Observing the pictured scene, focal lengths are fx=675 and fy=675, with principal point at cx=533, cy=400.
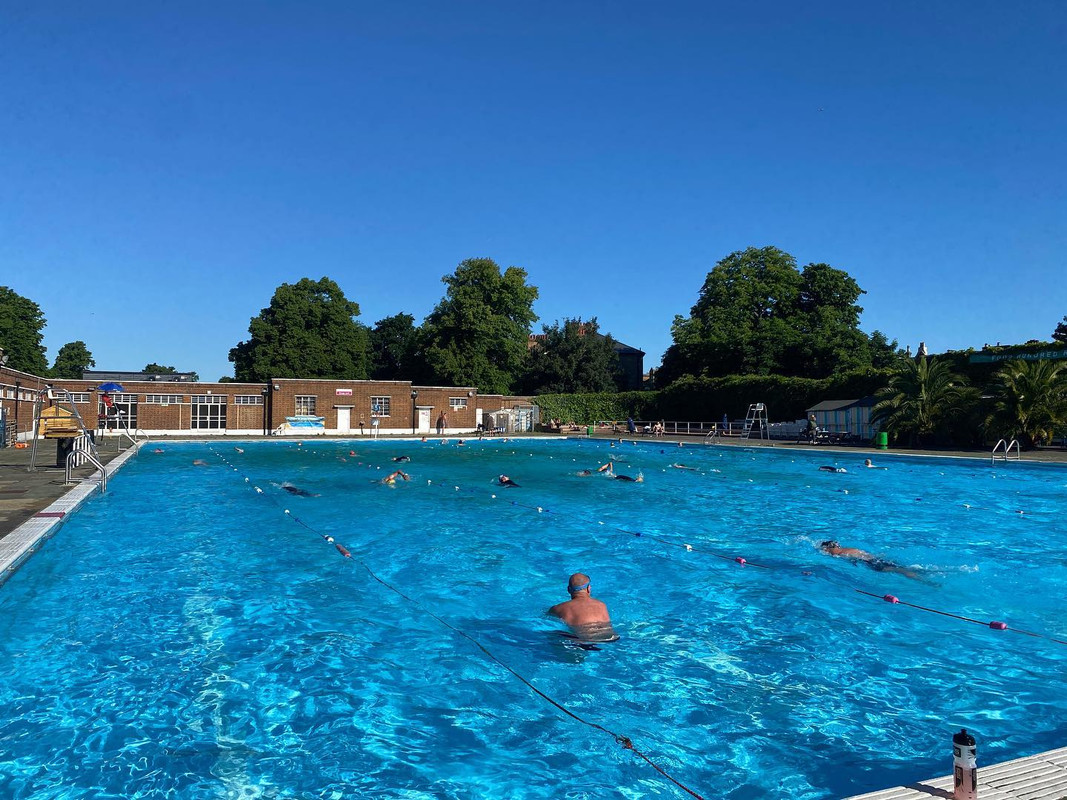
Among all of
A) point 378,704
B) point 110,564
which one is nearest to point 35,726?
point 378,704

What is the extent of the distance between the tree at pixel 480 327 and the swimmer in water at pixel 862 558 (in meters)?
46.8

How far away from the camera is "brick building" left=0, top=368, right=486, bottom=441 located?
41.9 metres

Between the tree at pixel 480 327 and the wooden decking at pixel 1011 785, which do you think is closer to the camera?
the wooden decking at pixel 1011 785

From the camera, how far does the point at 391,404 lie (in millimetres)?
48562

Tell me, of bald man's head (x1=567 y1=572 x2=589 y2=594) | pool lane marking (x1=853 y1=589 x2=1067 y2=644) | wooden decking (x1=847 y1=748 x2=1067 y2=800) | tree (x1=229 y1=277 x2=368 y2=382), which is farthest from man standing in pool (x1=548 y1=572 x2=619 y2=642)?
tree (x1=229 y1=277 x2=368 y2=382)

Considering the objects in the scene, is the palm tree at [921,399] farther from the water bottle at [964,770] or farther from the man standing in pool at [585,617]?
the water bottle at [964,770]

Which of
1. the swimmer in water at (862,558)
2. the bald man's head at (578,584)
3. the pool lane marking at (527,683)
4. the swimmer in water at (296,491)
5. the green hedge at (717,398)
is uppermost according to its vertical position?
the green hedge at (717,398)

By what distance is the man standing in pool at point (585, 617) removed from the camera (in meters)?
7.23

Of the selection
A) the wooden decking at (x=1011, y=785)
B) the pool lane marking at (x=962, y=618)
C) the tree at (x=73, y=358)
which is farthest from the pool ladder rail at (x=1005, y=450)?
the tree at (x=73, y=358)

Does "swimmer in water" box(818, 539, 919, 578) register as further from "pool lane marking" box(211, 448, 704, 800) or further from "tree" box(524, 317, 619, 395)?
"tree" box(524, 317, 619, 395)

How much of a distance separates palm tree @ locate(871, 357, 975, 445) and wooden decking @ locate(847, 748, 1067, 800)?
97.4ft

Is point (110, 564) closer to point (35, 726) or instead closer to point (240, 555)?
point (240, 555)

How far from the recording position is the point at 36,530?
9742mm

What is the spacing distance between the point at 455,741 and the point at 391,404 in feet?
146
